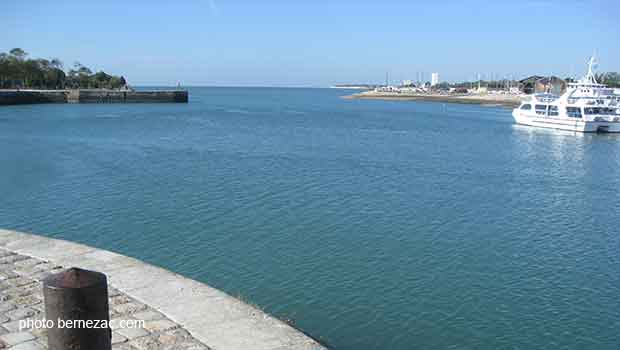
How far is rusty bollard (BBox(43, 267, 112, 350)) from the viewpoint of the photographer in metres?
3.44

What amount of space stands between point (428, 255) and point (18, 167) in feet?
72.3

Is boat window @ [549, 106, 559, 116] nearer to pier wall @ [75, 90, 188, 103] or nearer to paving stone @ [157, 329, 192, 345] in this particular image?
paving stone @ [157, 329, 192, 345]

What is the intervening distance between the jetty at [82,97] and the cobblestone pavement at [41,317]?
8865 cm

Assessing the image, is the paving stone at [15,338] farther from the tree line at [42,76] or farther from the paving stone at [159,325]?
the tree line at [42,76]

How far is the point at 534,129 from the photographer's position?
60.9 metres

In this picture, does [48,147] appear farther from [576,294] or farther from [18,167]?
[576,294]

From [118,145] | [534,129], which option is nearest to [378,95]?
[534,129]

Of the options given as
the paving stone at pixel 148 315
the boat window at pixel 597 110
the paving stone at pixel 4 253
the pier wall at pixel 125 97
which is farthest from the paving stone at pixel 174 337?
the pier wall at pixel 125 97

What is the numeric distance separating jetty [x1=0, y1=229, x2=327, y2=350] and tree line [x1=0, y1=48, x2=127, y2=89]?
11836 cm

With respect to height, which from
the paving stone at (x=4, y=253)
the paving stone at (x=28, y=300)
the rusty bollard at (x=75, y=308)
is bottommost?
the paving stone at (x=28, y=300)

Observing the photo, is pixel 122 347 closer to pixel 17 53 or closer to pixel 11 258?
pixel 11 258

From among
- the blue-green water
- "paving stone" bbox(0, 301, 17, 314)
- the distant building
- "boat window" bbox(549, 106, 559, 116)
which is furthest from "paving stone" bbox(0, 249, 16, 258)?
the distant building

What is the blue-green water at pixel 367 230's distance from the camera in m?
10.7

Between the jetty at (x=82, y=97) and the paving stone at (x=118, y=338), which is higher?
the jetty at (x=82, y=97)
